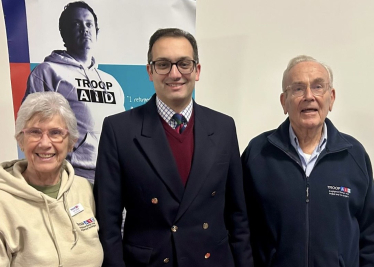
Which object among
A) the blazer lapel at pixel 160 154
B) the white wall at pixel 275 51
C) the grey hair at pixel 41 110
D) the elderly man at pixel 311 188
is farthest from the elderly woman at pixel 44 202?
the white wall at pixel 275 51

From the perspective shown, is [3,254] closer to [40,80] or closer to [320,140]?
[40,80]

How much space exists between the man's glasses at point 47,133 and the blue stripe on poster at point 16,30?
2.70 ft

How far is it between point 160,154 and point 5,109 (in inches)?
54.8

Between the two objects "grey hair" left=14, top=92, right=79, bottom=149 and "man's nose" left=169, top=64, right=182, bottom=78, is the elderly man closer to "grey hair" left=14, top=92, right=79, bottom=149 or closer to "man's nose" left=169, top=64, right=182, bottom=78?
"man's nose" left=169, top=64, right=182, bottom=78

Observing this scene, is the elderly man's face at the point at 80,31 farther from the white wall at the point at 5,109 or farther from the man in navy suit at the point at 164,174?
the man in navy suit at the point at 164,174

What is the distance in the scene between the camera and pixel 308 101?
51.0 inches

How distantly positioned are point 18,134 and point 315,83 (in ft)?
4.16

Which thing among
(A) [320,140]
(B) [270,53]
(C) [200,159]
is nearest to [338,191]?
(A) [320,140]

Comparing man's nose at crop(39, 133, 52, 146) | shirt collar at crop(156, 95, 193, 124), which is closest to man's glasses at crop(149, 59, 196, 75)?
shirt collar at crop(156, 95, 193, 124)

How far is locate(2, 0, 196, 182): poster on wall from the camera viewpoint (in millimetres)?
1700

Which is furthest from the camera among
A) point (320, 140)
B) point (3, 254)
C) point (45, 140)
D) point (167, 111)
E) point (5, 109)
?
point (5, 109)

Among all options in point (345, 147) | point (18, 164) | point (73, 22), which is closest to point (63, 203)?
point (18, 164)

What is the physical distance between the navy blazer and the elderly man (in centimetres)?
28

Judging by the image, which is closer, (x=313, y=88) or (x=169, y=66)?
(x=169, y=66)
